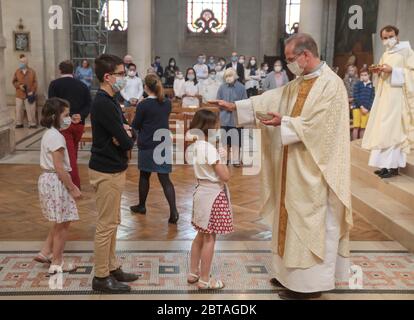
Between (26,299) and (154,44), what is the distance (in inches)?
809

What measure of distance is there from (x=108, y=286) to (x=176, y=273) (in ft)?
2.16

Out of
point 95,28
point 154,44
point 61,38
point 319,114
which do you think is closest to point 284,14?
point 154,44

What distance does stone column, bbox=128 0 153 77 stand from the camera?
1588 centimetres

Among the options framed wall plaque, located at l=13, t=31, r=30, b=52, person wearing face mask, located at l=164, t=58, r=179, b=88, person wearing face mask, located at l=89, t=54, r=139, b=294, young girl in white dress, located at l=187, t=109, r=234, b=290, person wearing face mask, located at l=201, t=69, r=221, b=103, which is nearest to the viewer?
person wearing face mask, located at l=89, t=54, r=139, b=294

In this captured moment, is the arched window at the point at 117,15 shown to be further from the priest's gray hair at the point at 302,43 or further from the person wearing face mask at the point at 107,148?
the priest's gray hair at the point at 302,43

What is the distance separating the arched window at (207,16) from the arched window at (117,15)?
283cm

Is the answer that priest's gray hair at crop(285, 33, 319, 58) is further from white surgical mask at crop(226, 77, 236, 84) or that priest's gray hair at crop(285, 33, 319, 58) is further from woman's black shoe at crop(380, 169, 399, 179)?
white surgical mask at crop(226, 77, 236, 84)

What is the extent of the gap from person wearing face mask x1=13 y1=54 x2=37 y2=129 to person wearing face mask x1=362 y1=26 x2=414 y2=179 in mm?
8818

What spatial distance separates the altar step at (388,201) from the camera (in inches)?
212

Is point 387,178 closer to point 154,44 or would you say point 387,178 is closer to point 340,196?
point 340,196

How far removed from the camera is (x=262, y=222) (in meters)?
5.94

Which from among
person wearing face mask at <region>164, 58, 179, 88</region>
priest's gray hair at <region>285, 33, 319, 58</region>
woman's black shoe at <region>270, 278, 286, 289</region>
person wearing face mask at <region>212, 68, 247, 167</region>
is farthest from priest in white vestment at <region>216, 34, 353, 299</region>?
person wearing face mask at <region>164, 58, 179, 88</region>

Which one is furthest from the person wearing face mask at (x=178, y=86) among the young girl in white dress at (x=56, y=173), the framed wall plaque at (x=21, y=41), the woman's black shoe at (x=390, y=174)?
the young girl in white dress at (x=56, y=173)

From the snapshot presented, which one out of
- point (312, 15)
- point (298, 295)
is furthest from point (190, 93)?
point (298, 295)
